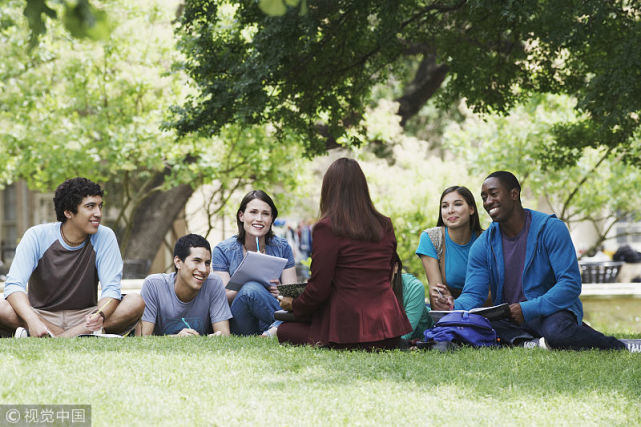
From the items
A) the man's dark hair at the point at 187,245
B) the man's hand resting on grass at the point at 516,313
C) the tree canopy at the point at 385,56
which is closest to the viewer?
the man's hand resting on grass at the point at 516,313

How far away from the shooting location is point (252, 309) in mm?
7359

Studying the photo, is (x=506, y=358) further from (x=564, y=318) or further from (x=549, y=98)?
(x=549, y=98)

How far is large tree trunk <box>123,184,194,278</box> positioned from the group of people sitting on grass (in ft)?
33.5

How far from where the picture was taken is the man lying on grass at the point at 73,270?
6871 mm

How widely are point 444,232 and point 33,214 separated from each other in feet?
70.5

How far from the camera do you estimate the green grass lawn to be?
3953 mm

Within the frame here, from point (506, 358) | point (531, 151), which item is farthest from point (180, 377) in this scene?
point (531, 151)

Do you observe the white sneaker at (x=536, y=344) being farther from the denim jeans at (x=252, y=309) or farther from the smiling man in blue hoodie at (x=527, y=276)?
the denim jeans at (x=252, y=309)

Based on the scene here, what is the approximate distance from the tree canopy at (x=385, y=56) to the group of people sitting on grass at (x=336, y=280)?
6.51ft

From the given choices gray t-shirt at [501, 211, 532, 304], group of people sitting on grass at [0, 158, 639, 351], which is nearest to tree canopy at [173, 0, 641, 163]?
group of people sitting on grass at [0, 158, 639, 351]

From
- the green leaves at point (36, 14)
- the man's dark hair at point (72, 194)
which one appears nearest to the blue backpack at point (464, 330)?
the man's dark hair at point (72, 194)

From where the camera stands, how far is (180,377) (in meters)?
4.66

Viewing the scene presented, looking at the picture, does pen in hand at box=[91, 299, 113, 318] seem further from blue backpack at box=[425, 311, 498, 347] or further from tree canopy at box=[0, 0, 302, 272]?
tree canopy at box=[0, 0, 302, 272]

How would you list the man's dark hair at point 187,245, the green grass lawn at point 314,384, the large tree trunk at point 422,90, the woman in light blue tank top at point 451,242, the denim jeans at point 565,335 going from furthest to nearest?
1. the large tree trunk at point 422,90
2. the woman in light blue tank top at point 451,242
3. the man's dark hair at point 187,245
4. the denim jeans at point 565,335
5. the green grass lawn at point 314,384
